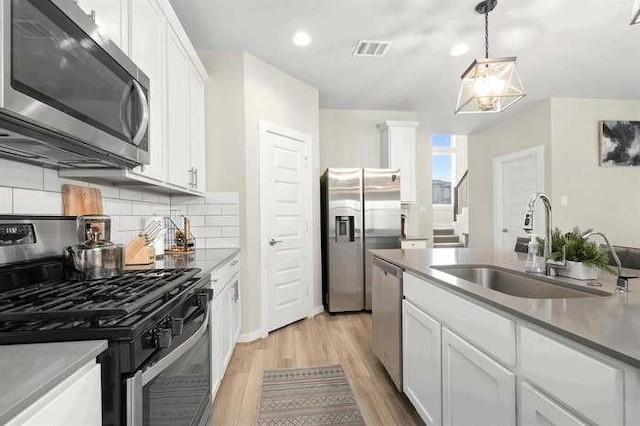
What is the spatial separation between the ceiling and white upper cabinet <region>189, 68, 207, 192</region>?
1.55 feet

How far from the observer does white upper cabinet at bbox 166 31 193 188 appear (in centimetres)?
206

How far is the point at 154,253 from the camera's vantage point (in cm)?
217

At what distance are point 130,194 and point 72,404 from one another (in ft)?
5.89

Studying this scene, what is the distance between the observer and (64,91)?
3.09ft

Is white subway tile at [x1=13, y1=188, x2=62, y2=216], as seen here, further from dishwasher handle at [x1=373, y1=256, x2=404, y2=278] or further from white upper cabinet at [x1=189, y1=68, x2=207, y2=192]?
dishwasher handle at [x1=373, y1=256, x2=404, y2=278]

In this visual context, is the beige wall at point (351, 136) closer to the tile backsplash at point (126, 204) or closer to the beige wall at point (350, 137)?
the beige wall at point (350, 137)

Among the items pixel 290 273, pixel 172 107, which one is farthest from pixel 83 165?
pixel 290 273

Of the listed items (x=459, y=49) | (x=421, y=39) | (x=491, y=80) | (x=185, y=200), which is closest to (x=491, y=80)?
(x=491, y=80)

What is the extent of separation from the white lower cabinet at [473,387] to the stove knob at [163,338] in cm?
105

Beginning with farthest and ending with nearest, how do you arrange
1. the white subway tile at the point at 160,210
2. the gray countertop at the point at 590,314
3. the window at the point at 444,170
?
the window at the point at 444,170
the white subway tile at the point at 160,210
the gray countertop at the point at 590,314

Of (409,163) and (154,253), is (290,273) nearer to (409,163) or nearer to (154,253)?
(154,253)

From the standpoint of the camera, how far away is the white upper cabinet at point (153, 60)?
5.26 ft

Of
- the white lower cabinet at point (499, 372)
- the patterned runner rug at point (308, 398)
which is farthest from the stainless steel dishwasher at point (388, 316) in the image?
the patterned runner rug at point (308, 398)

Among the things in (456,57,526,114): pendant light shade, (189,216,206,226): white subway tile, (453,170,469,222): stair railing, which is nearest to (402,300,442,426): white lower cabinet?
(456,57,526,114): pendant light shade
